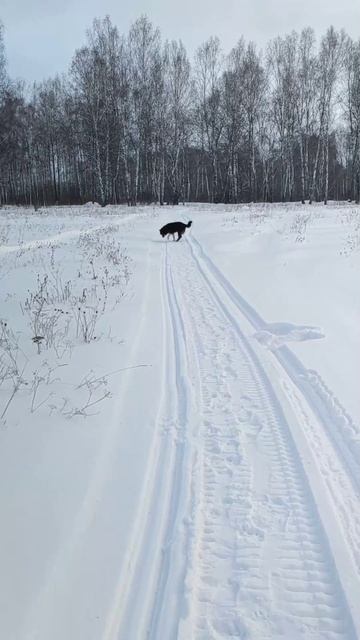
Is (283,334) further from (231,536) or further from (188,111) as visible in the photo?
(188,111)

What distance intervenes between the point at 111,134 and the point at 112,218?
1172 centimetres

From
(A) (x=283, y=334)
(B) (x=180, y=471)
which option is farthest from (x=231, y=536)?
(A) (x=283, y=334)

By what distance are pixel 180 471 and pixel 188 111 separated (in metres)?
33.9

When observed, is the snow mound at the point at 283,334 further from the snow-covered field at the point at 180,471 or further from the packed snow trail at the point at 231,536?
the packed snow trail at the point at 231,536

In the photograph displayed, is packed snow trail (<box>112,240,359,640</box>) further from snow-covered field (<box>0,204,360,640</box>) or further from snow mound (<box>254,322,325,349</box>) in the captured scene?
snow mound (<box>254,322,325,349</box>)

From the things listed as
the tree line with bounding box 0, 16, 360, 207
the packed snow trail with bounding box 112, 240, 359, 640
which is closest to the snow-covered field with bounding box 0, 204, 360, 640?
the packed snow trail with bounding box 112, 240, 359, 640

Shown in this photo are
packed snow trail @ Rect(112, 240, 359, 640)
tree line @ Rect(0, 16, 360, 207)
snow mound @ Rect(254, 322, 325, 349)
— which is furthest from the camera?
tree line @ Rect(0, 16, 360, 207)

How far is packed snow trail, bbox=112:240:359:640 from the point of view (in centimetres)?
188

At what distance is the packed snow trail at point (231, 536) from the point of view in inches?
73.9

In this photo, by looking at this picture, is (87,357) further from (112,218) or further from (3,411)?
(112,218)

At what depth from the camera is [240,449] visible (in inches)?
120

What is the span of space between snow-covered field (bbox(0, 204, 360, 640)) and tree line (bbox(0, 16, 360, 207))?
2510cm

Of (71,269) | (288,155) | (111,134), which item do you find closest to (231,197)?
(288,155)

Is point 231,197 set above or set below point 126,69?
below
